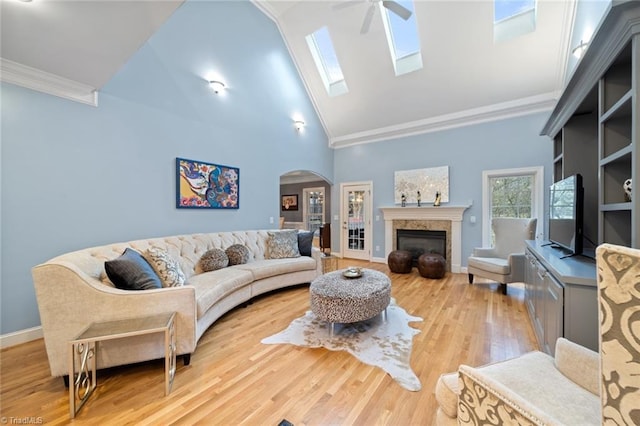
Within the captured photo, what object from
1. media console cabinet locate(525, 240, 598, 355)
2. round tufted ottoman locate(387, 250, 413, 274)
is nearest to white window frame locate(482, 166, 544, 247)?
round tufted ottoman locate(387, 250, 413, 274)

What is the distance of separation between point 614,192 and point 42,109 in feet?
Result: 16.9

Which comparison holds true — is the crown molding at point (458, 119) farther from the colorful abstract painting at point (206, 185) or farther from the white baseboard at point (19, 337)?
the white baseboard at point (19, 337)

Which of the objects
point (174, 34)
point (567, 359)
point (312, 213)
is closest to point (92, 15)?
point (174, 34)

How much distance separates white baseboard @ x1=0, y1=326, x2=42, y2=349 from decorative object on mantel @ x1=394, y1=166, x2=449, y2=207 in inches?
237

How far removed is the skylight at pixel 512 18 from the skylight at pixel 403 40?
118cm

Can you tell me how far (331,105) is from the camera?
6.08 metres

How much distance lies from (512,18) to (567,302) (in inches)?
180

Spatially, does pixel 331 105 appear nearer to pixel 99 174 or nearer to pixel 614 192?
pixel 99 174

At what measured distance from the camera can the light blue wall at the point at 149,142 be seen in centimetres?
244

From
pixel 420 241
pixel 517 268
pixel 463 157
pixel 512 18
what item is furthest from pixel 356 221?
pixel 512 18

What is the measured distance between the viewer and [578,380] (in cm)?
111

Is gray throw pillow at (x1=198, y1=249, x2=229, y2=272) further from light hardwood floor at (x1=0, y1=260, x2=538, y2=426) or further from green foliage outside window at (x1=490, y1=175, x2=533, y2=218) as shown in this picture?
green foliage outside window at (x1=490, y1=175, x2=533, y2=218)

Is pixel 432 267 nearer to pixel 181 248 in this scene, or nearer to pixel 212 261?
pixel 212 261

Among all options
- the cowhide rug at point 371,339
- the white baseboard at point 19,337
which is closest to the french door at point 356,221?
the cowhide rug at point 371,339
